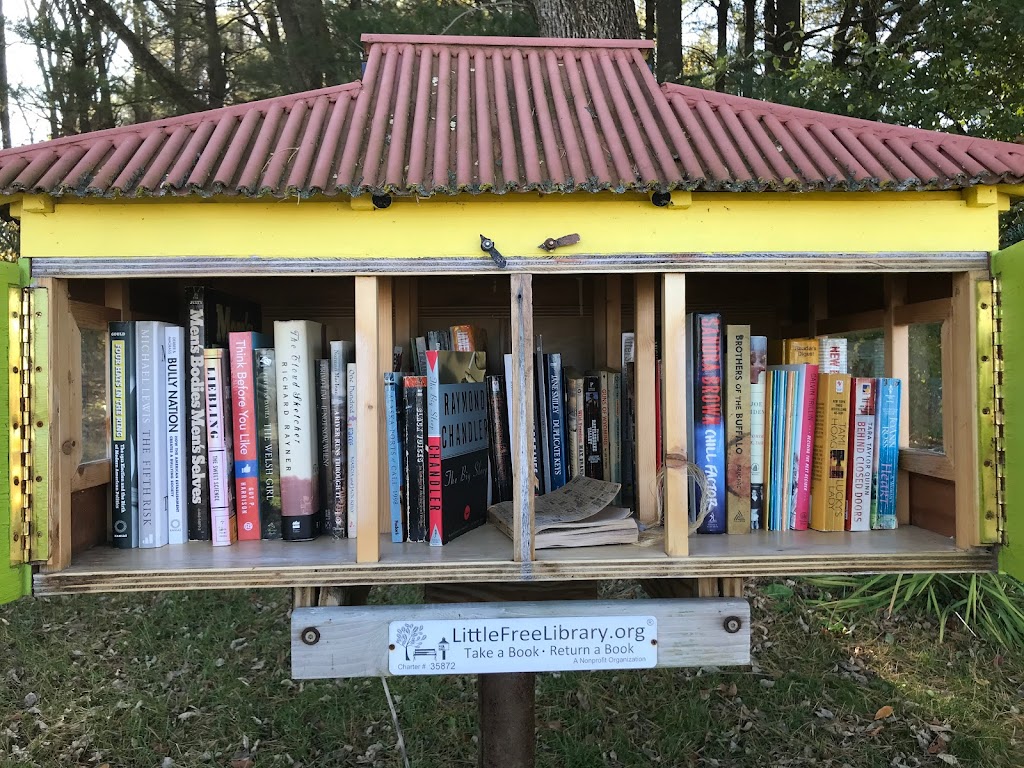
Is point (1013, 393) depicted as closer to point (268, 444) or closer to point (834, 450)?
point (834, 450)

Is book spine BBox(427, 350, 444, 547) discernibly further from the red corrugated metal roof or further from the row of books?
the row of books

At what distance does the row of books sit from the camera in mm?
2217

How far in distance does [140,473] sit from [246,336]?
496mm

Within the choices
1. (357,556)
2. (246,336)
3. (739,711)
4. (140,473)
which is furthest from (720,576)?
(739,711)

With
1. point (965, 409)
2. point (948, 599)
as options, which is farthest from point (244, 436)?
point (948, 599)

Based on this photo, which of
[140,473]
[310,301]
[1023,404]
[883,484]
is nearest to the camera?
[1023,404]

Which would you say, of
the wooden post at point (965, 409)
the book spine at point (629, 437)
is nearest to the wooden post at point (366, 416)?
the book spine at point (629, 437)

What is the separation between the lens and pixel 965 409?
1987mm

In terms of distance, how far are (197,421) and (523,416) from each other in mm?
999

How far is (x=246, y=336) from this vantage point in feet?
7.04

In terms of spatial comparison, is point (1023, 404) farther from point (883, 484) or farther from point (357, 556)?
point (357, 556)

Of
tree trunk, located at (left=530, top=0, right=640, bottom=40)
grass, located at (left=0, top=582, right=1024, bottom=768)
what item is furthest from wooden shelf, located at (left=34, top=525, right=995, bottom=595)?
tree trunk, located at (left=530, top=0, right=640, bottom=40)

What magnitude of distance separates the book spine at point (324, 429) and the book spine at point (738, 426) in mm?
1206

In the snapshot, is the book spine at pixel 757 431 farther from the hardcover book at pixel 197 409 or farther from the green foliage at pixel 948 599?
the green foliage at pixel 948 599
